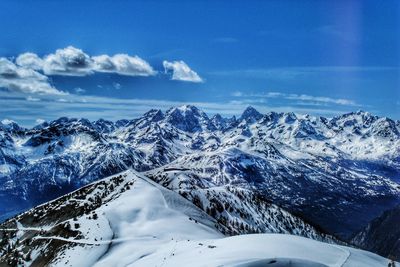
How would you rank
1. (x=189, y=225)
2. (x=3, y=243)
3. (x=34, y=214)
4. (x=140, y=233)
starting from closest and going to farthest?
(x=140, y=233), (x=189, y=225), (x=3, y=243), (x=34, y=214)

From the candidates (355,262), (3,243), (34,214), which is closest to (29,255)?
(3,243)

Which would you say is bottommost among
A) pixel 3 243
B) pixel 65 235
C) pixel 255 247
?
pixel 3 243

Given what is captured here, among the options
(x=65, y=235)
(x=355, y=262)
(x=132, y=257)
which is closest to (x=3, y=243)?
(x=65, y=235)

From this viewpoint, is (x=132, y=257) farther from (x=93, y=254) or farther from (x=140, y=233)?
(x=140, y=233)

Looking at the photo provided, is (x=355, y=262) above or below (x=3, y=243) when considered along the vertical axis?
above

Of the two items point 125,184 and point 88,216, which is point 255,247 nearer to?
point 88,216

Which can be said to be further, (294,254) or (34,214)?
(34,214)

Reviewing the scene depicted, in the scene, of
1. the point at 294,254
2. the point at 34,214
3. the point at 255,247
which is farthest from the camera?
the point at 34,214
